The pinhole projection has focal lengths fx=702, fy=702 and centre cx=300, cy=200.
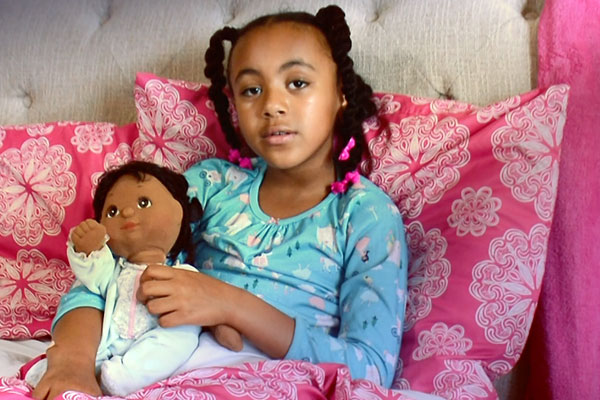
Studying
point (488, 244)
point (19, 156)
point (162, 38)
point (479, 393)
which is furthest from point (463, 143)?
point (19, 156)

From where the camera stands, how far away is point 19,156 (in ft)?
4.41

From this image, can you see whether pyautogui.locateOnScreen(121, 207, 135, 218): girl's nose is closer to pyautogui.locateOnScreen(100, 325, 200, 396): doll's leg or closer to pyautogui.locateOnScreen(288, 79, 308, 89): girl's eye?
pyautogui.locateOnScreen(100, 325, 200, 396): doll's leg

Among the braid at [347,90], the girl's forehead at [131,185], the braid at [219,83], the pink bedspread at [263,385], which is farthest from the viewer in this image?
the braid at [219,83]

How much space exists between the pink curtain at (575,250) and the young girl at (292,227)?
0.26 metres

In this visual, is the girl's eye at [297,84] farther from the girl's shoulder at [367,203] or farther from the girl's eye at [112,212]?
the girl's eye at [112,212]

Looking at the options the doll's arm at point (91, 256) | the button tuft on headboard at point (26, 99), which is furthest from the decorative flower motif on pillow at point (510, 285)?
the button tuft on headboard at point (26, 99)

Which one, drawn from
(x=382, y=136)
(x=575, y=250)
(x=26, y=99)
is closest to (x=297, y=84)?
(x=382, y=136)

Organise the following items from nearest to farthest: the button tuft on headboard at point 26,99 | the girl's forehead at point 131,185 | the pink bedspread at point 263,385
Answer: the pink bedspread at point 263,385 → the girl's forehead at point 131,185 → the button tuft on headboard at point 26,99

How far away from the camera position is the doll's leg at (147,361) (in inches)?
34.5

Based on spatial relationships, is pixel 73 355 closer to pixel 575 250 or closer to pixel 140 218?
pixel 140 218

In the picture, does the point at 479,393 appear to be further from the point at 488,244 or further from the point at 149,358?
the point at 149,358

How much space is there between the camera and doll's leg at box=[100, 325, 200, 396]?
0.88m

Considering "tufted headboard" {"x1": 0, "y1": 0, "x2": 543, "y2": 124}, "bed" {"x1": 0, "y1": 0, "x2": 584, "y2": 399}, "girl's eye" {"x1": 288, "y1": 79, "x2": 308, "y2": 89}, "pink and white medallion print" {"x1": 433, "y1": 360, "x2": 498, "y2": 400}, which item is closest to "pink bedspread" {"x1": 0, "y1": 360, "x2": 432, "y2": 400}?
"bed" {"x1": 0, "y1": 0, "x2": 584, "y2": 399}

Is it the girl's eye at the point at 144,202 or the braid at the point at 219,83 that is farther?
the braid at the point at 219,83
